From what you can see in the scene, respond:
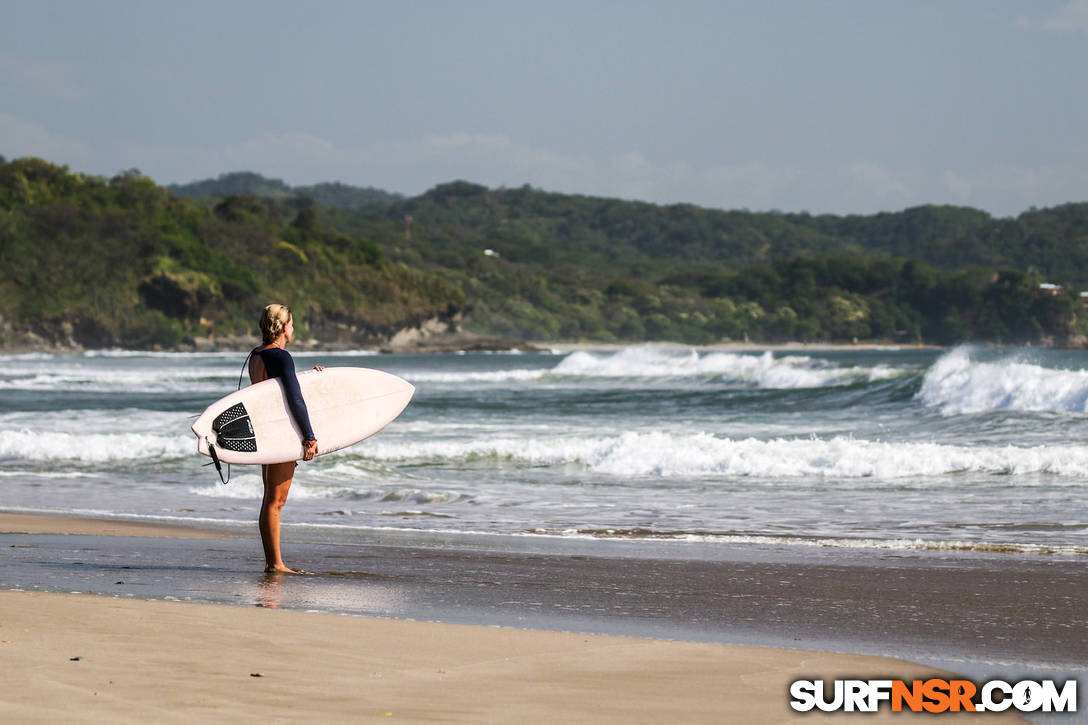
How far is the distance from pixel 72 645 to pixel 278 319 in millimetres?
2339

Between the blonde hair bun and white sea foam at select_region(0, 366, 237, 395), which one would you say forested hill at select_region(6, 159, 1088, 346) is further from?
the blonde hair bun

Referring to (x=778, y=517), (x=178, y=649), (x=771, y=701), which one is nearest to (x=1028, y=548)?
(x=778, y=517)

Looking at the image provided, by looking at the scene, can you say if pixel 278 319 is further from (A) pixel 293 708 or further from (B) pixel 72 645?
(A) pixel 293 708

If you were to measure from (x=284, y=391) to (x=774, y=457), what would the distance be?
7.98m

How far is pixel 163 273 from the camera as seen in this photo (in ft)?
320

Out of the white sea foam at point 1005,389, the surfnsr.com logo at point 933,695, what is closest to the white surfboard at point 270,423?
the surfnsr.com logo at point 933,695

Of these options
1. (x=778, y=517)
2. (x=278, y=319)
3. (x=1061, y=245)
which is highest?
(x=1061, y=245)

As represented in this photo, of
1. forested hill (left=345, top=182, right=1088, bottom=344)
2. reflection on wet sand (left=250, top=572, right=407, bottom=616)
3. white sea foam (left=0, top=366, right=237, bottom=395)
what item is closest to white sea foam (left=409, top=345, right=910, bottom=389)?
white sea foam (left=0, top=366, right=237, bottom=395)

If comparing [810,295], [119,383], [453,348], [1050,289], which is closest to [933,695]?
[119,383]

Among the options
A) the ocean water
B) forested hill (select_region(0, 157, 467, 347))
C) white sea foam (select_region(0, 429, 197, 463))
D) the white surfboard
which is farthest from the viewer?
forested hill (select_region(0, 157, 467, 347))

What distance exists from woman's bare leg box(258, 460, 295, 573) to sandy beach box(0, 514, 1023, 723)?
1.12 meters

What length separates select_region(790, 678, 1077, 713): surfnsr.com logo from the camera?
143 inches

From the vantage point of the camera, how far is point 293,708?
336 centimetres

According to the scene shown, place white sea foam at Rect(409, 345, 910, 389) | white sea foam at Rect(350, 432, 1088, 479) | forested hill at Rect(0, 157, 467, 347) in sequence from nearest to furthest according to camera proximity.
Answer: white sea foam at Rect(350, 432, 1088, 479), white sea foam at Rect(409, 345, 910, 389), forested hill at Rect(0, 157, 467, 347)
